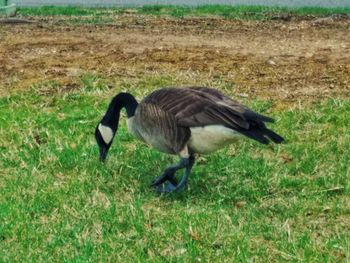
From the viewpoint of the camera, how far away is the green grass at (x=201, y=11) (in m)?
16.2

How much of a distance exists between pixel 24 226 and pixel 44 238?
23 cm

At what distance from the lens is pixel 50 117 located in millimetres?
8148

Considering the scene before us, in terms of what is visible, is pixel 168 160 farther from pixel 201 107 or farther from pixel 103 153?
pixel 201 107

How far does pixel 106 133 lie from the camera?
666cm

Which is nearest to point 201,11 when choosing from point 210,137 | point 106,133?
point 106,133

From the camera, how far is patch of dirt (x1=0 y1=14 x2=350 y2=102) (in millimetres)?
9375

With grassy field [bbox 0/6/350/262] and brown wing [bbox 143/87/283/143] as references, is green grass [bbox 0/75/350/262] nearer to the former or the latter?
grassy field [bbox 0/6/350/262]

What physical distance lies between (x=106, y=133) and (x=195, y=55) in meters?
4.05

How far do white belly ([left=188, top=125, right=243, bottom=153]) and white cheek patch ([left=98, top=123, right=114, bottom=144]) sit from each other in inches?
32.1

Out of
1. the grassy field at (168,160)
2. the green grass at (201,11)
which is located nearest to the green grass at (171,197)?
the grassy field at (168,160)

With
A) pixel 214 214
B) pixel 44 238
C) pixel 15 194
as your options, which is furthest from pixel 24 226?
pixel 214 214

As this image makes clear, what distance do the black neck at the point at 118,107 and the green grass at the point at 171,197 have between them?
1.09 feet

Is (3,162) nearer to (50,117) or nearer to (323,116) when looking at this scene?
(50,117)

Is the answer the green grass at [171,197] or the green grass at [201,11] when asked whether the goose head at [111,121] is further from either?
the green grass at [201,11]
